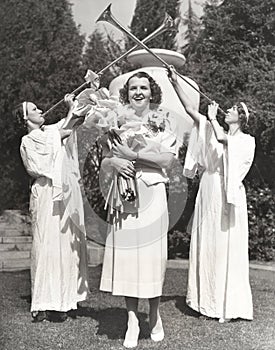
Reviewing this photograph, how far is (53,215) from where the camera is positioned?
195 centimetres

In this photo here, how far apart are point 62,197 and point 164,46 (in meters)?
0.84

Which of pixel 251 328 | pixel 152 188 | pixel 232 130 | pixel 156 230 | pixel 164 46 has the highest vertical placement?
pixel 164 46

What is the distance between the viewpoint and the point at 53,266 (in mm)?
1950

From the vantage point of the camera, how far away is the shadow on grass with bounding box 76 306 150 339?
1757mm

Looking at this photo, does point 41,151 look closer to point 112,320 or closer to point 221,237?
point 112,320

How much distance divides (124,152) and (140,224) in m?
0.21

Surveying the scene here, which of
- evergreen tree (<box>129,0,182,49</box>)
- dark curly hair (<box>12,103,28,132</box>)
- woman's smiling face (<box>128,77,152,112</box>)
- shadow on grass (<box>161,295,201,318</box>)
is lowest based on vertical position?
shadow on grass (<box>161,295,201,318</box>)

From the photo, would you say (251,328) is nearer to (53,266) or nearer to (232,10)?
(53,266)

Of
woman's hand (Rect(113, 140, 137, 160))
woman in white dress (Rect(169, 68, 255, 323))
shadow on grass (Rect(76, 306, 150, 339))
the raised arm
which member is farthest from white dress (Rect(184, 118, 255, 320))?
woman's hand (Rect(113, 140, 137, 160))

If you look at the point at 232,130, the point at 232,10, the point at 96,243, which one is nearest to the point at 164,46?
the point at 232,10

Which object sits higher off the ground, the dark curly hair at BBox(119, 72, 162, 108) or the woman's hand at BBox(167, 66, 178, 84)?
the woman's hand at BBox(167, 66, 178, 84)

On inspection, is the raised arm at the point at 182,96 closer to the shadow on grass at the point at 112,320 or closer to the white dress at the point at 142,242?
the white dress at the point at 142,242

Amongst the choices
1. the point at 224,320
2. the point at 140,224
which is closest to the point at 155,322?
the point at 140,224

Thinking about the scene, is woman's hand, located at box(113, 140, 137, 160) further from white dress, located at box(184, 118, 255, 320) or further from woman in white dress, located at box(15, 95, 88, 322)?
white dress, located at box(184, 118, 255, 320)
